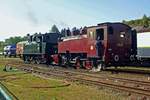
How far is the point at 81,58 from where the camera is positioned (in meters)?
26.7

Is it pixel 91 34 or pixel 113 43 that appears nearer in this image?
pixel 113 43

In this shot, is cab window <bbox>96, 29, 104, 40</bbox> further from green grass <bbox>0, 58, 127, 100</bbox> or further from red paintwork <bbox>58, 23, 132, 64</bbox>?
green grass <bbox>0, 58, 127, 100</bbox>

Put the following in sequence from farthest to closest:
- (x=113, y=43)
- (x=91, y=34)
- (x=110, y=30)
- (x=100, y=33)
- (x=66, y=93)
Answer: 1. (x=91, y=34)
2. (x=100, y=33)
3. (x=113, y=43)
4. (x=110, y=30)
5. (x=66, y=93)

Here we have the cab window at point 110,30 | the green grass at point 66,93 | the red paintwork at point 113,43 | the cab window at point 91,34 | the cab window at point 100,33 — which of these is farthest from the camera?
the cab window at point 91,34

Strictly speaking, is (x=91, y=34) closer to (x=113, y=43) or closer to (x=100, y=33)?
(x=100, y=33)

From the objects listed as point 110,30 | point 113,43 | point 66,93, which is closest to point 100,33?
point 110,30

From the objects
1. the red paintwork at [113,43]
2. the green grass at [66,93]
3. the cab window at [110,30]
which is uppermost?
the cab window at [110,30]

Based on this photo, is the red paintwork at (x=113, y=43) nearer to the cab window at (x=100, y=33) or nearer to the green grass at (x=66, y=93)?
the cab window at (x=100, y=33)

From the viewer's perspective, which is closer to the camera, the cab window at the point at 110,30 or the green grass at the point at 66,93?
the green grass at the point at 66,93

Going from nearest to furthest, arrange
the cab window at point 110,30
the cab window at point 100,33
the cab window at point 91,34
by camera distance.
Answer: the cab window at point 110,30, the cab window at point 100,33, the cab window at point 91,34

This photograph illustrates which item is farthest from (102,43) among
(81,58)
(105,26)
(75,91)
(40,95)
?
(40,95)

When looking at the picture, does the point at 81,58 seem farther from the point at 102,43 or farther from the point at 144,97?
the point at 144,97

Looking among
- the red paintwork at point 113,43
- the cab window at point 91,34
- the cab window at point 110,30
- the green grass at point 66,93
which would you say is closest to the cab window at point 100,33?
the red paintwork at point 113,43

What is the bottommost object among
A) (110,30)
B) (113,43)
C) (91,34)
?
(113,43)
